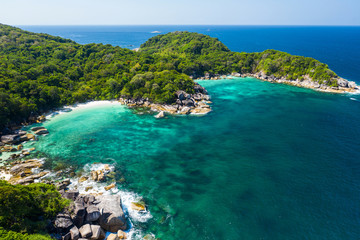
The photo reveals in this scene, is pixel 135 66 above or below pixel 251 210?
above

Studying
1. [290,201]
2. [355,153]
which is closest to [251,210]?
[290,201]

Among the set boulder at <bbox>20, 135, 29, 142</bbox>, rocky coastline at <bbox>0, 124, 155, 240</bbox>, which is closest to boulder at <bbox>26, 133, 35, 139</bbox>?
boulder at <bbox>20, 135, 29, 142</bbox>

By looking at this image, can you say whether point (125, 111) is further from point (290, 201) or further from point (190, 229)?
point (290, 201)

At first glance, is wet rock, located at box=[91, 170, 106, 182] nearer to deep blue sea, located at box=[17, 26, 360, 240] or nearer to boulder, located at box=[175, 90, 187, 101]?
deep blue sea, located at box=[17, 26, 360, 240]

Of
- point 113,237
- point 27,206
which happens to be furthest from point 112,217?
point 27,206

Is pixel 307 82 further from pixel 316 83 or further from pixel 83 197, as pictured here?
pixel 83 197

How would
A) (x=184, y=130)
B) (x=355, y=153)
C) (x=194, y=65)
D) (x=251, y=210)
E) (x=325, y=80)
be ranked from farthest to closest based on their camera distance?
(x=194, y=65), (x=325, y=80), (x=184, y=130), (x=355, y=153), (x=251, y=210)
